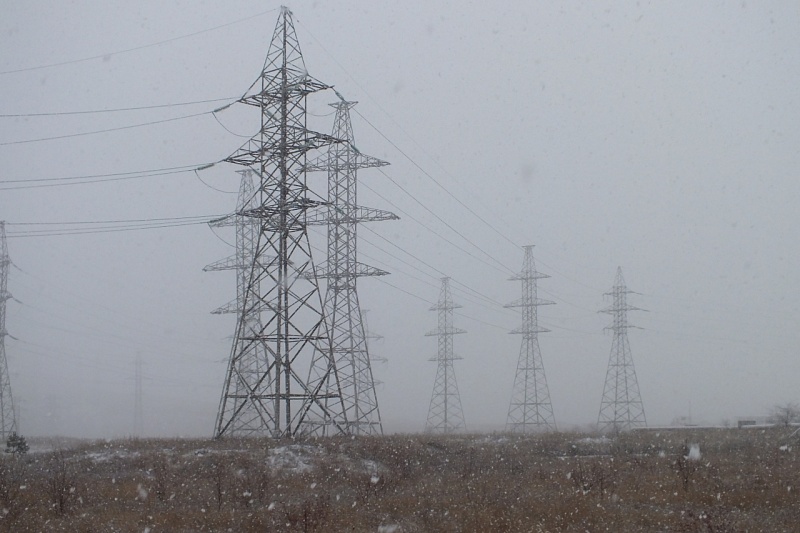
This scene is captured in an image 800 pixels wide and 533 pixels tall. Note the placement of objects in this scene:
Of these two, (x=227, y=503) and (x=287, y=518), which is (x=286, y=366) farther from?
(x=287, y=518)

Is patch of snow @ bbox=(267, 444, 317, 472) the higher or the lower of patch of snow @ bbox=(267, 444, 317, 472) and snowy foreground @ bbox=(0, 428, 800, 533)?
the higher

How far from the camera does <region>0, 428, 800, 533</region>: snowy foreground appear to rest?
47.8ft

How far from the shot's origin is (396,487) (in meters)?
18.2

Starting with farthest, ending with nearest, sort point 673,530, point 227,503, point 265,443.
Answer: point 265,443 < point 227,503 < point 673,530

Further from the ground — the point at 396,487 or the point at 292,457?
the point at 292,457

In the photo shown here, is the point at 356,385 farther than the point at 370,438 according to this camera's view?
Yes

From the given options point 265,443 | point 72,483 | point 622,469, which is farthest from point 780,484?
point 72,483

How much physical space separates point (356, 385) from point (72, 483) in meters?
17.8

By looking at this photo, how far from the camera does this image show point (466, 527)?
46.9 feet

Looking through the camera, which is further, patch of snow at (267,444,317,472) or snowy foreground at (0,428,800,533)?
patch of snow at (267,444,317,472)

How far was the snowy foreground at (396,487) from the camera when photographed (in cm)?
1458

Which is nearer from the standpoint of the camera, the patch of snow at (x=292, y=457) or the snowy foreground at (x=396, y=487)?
the snowy foreground at (x=396, y=487)

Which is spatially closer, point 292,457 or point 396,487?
point 396,487

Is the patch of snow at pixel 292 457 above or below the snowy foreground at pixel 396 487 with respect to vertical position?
above
